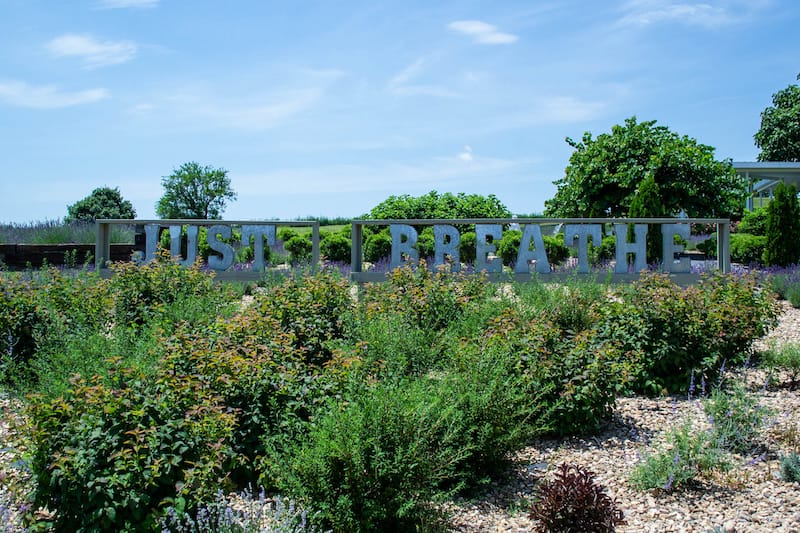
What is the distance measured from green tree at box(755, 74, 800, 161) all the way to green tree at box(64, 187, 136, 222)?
30.2m

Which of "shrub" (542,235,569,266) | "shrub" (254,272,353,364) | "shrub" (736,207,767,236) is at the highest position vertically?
"shrub" (736,207,767,236)

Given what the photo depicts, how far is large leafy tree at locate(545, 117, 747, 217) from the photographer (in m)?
15.4

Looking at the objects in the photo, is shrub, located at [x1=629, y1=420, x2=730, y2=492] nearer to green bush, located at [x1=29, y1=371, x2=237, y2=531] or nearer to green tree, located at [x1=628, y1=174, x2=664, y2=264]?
green bush, located at [x1=29, y1=371, x2=237, y2=531]

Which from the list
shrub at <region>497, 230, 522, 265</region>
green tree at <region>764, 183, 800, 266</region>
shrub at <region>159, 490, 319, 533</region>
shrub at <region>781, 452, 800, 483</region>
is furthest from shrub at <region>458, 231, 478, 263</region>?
shrub at <region>159, 490, 319, 533</region>

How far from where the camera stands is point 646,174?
1508 cm

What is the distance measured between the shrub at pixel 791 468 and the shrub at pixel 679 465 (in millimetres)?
299

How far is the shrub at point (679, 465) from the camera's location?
352 cm

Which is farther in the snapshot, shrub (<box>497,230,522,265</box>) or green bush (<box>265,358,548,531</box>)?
shrub (<box>497,230,522,265</box>)

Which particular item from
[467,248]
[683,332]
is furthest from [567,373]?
[467,248]

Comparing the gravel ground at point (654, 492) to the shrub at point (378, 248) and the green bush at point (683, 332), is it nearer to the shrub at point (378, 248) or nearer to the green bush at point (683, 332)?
the green bush at point (683, 332)

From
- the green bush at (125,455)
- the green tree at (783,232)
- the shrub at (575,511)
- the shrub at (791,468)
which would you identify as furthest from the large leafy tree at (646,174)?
the green bush at (125,455)

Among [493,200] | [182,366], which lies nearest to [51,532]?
[182,366]

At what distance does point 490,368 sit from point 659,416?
154cm

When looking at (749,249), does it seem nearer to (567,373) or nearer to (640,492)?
(567,373)
